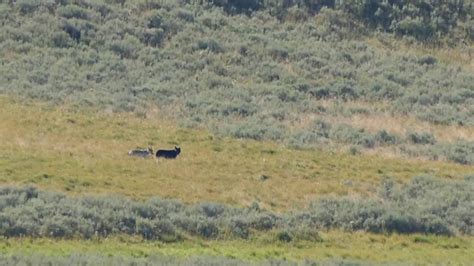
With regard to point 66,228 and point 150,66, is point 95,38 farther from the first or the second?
point 66,228

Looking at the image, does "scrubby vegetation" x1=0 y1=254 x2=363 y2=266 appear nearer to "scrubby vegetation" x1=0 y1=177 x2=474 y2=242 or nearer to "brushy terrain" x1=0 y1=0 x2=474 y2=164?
"scrubby vegetation" x1=0 y1=177 x2=474 y2=242

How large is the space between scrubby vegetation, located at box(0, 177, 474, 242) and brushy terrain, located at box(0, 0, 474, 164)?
27.4 feet

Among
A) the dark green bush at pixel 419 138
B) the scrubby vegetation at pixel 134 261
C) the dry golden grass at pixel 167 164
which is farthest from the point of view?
the dark green bush at pixel 419 138

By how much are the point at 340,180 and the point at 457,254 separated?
6442 millimetres

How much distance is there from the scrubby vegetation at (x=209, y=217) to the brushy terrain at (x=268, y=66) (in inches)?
329

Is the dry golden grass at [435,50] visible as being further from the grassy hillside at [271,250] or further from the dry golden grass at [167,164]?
the grassy hillside at [271,250]

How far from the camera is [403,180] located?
32188 mm

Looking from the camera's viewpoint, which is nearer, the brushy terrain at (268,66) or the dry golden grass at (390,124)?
the brushy terrain at (268,66)

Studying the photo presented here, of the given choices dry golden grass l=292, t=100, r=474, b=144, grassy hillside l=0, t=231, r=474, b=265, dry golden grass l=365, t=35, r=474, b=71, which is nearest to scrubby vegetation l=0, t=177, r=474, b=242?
grassy hillside l=0, t=231, r=474, b=265

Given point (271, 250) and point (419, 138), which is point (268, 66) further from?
point (271, 250)

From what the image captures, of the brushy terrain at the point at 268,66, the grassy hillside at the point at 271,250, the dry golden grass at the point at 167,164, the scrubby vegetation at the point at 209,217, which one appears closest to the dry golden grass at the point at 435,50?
the brushy terrain at the point at 268,66

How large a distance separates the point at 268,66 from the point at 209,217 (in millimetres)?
22556

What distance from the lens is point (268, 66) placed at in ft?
158

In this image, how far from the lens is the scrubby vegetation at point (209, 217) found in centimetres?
2445
